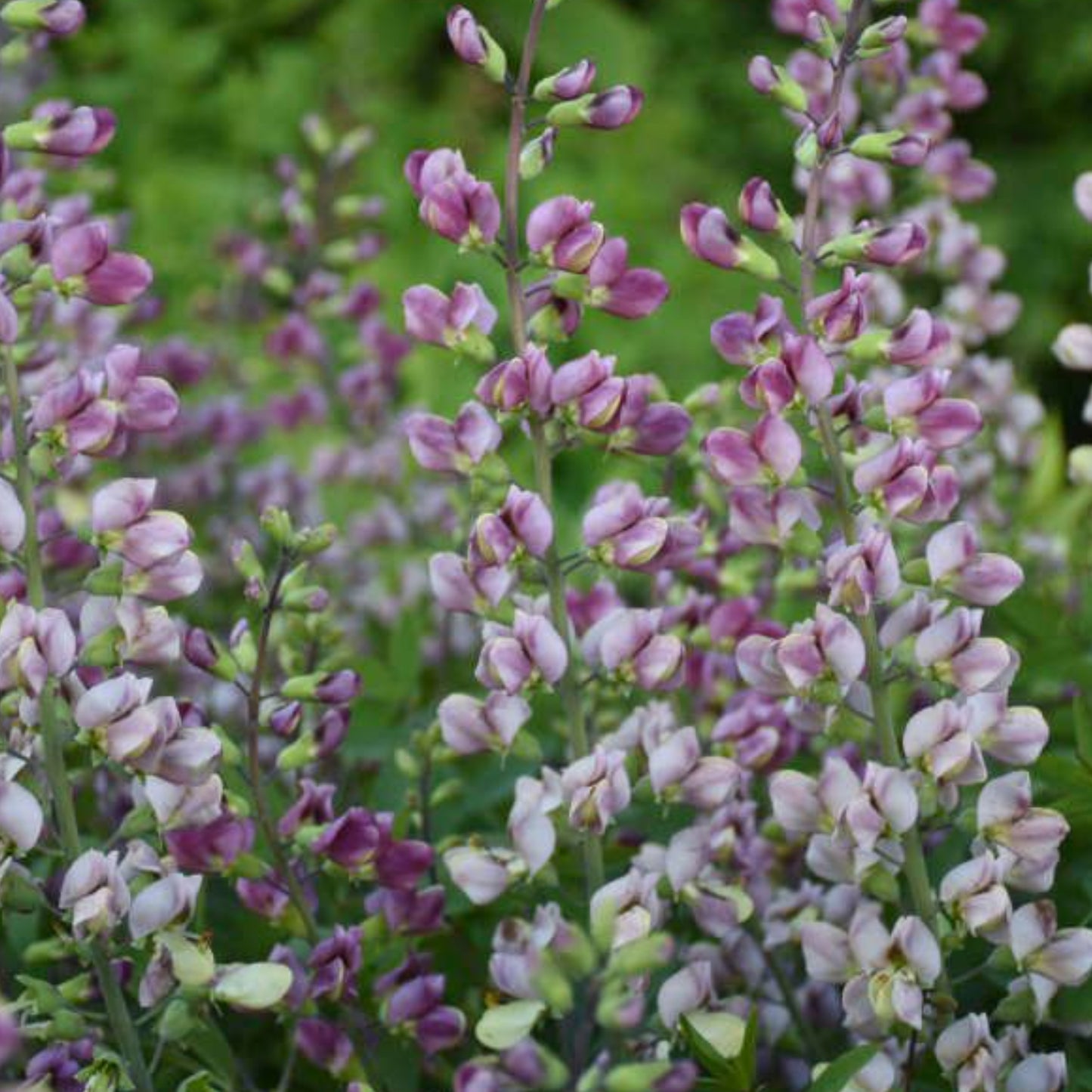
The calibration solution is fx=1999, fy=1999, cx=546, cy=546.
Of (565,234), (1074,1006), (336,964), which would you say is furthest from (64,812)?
(1074,1006)

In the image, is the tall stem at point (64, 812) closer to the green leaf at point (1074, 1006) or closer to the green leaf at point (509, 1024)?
the green leaf at point (509, 1024)

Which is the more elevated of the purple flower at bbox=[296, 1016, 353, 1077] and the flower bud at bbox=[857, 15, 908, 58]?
the flower bud at bbox=[857, 15, 908, 58]

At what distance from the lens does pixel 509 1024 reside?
0.90 metres

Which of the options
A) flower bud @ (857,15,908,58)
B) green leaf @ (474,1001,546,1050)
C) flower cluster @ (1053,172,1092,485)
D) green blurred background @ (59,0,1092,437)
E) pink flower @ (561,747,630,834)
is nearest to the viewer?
green leaf @ (474,1001,546,1050)

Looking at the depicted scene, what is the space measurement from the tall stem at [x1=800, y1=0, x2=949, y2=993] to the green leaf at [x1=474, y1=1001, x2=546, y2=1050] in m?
0.22

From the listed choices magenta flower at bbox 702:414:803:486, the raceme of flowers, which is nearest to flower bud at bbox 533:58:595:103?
the raceme of flowers

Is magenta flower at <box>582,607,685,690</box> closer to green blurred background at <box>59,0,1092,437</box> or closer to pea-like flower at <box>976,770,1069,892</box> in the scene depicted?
pea-like flower at <box>976,770,1069,892</box>

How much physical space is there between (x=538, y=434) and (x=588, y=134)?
3816 millimetres

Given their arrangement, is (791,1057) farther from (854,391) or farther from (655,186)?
(655,186)

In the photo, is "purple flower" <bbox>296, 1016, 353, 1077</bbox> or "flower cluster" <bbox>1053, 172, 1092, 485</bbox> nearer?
"purple flower" <bbox>296, 1016, 353, 1077</bbox>

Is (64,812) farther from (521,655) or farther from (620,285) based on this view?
(620,285)

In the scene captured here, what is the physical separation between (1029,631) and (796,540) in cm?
47

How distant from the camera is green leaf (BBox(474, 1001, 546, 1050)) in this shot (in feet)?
2.93

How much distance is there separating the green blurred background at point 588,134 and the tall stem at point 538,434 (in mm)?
2567
